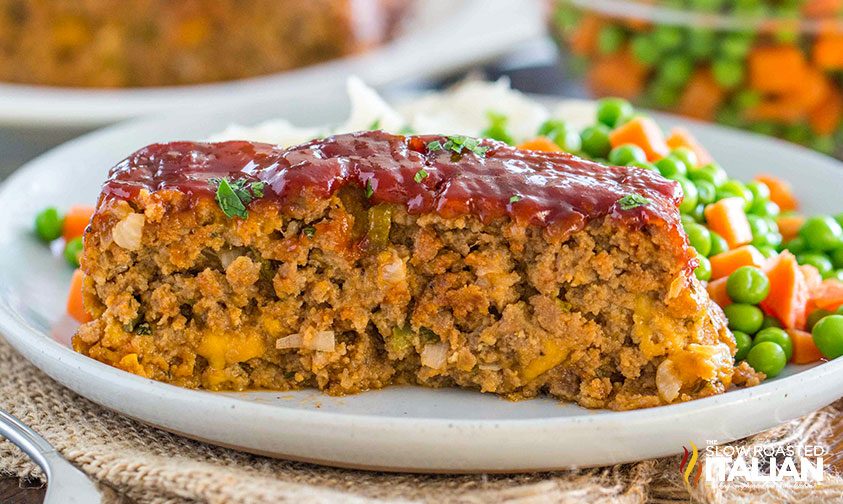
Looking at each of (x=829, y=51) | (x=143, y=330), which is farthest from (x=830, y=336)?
(x=829, y=51)

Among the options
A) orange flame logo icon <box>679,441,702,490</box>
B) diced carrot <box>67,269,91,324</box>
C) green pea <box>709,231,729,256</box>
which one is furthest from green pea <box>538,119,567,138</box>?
diced carrot <box>67,269,91,324</box>

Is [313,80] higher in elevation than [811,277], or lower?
lower

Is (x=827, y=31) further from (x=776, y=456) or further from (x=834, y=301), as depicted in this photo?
(x=776, y=456)

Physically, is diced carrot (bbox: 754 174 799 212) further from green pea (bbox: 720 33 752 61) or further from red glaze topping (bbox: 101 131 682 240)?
red glaze topping (bbox: 101 131 682 240)

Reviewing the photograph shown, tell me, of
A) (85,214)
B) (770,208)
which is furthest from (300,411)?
(770,208)

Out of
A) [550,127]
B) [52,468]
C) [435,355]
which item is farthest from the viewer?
[550,127]

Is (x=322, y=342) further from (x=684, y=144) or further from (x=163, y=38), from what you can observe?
(x=163, y=38)
